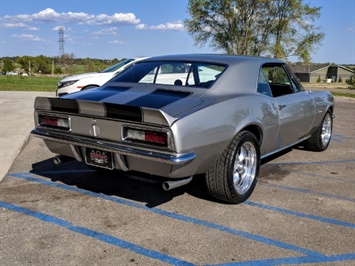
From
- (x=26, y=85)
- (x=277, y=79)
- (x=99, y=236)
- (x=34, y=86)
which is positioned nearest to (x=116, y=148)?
(x=99, y=236)

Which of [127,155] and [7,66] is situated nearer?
[127,155]

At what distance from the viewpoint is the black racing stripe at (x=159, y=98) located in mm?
3388

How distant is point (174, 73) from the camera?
182 inches

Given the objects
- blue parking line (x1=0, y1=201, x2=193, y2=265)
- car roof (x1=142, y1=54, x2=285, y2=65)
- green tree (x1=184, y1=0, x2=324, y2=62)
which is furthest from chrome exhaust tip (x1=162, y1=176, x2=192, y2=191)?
green tree (x1=184, y1=0, x2=324, y2=62)

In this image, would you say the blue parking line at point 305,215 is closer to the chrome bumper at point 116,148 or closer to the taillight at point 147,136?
the chrome bumper at point 116,148

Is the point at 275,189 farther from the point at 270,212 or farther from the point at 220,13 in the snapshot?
the point at 220,13

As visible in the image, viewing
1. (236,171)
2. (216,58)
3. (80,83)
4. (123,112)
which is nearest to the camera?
(123,112)

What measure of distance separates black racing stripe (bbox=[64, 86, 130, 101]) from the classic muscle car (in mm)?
11

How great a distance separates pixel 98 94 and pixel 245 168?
5.70ft

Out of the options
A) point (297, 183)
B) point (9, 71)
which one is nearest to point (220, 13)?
point (297, 183)

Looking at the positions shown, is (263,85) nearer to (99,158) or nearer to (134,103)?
(134,103)

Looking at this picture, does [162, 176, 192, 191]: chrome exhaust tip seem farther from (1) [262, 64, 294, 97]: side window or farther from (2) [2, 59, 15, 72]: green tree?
(2) [2, 59, 15, 72]: green tree

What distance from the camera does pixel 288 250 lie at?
9.73 feet

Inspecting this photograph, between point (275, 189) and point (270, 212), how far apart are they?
2.44 ft
